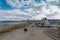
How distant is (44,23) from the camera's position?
8831cm

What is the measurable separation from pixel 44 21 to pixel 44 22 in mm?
2437

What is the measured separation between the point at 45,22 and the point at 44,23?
1130 millimetres

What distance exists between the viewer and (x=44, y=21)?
91438mm

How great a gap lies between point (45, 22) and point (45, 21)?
165 centimetres

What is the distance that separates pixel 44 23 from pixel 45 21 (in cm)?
269

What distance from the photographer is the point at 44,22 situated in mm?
89062

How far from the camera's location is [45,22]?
89.1 metres

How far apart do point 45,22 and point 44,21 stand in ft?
7.84

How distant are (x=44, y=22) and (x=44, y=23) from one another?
91cm

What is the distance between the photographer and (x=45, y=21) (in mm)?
90688

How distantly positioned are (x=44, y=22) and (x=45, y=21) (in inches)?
72.2

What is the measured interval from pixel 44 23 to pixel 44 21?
10.8ft
